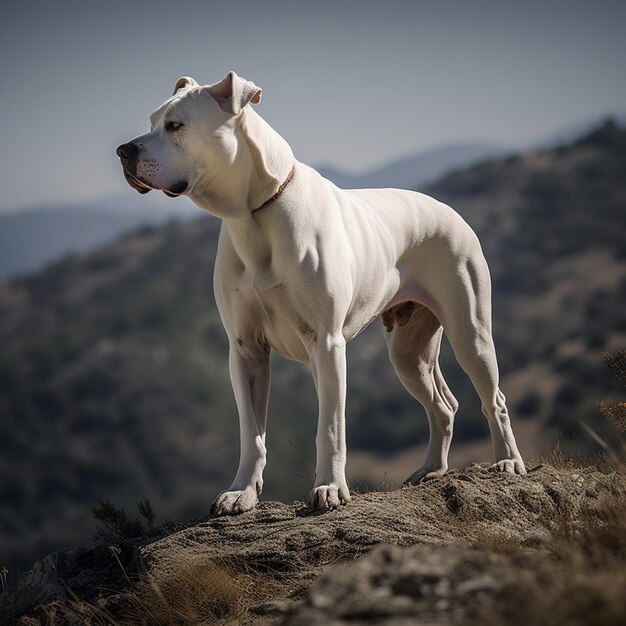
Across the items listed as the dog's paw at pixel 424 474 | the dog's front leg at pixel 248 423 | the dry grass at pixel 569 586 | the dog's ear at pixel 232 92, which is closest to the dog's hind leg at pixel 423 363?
the dog's paw at pixel 424 474

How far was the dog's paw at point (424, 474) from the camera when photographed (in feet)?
26.1

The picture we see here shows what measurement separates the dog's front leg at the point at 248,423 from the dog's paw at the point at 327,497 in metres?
0.42

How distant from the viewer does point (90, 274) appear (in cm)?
7956

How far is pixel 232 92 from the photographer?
20.5 feet

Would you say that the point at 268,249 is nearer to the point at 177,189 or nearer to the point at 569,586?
the point at 177,189

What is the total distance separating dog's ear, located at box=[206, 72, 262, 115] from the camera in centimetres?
626

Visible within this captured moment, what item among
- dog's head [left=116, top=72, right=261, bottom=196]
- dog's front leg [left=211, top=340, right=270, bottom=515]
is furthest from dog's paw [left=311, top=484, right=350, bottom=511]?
dog's head [left=116, top=72, right=261, bottom=196]

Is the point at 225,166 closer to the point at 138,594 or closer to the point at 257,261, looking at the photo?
the point at 257,261

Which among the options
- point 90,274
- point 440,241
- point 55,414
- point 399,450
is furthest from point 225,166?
point 90,274

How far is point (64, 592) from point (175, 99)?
10.2 ft

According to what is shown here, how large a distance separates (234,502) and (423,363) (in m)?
2.19

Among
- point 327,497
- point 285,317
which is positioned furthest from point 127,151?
point 327,497

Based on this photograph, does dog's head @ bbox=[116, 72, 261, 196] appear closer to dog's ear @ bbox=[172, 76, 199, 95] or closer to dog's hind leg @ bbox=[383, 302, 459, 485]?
dog's ear @ bbox=[172, 76, 199, 95]

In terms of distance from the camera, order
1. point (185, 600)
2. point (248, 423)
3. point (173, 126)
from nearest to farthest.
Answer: point (185, 600)
point (173, 126)
point (248, 423)
